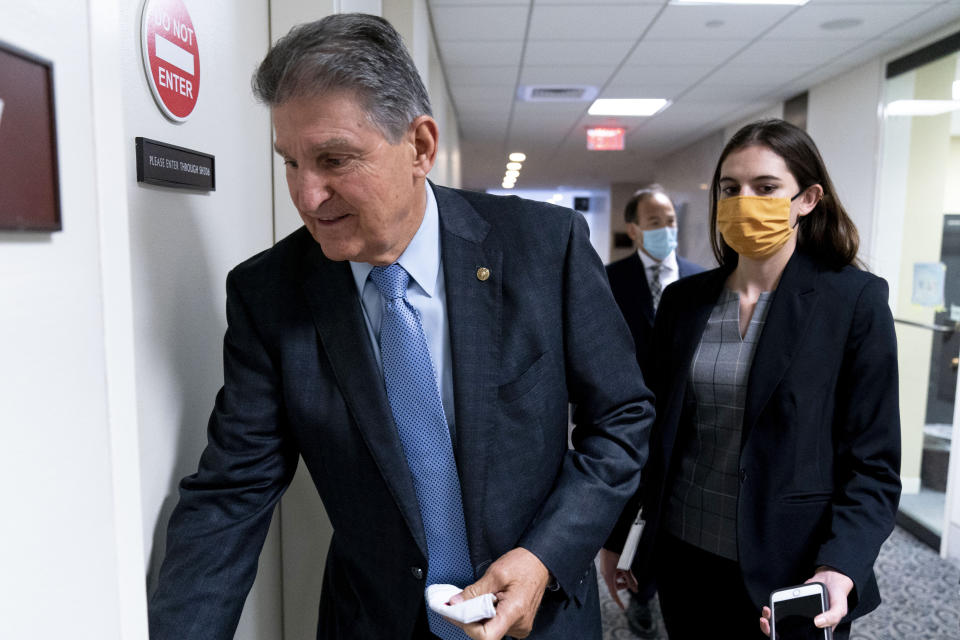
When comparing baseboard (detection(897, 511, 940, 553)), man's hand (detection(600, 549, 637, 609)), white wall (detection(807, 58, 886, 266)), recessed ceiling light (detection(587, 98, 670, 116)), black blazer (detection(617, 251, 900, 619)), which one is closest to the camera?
black blazer (detection(617, 251, 900, 619))

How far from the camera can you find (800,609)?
4.25ft

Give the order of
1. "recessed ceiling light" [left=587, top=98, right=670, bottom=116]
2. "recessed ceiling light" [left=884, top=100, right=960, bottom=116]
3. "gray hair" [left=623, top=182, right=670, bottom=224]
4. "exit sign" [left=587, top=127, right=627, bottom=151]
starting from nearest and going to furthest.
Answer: "gray hair" [left=623, top=182, right=670, bottom=224]
"recessed ceiling light" [left=884, top=100, right=960, bottom=116]
"recessed ceiling light" [left=587, top=98, right=670, bottom=116]
"exit sign" [left=587, top=127, right=627, bottom=151]

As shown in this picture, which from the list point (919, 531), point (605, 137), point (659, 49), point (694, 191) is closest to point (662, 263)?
point (659, 49)

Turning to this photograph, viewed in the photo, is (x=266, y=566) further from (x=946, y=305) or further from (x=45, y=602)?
(x=946, y=305)

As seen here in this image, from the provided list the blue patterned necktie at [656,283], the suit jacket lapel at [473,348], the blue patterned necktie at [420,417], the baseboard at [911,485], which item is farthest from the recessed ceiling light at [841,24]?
the blue patterned necktie at [420,417]

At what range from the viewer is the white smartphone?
1.28 m

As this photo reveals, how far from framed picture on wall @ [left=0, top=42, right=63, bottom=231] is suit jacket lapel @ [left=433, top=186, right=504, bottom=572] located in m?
0.59

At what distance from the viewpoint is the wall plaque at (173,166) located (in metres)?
0.97

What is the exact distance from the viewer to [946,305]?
393cm

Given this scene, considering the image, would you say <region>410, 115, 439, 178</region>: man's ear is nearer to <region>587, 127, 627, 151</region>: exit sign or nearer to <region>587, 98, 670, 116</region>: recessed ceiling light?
<region>587, 98, 670, 116</region>: recessed ceiling light

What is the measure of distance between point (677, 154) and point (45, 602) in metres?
10.6

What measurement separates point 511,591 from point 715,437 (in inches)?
30.8

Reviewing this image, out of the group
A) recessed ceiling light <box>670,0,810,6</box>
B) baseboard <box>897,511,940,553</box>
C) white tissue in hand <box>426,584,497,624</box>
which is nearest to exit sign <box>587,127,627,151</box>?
recessed ceiling light <box>670,0,810,6</box>

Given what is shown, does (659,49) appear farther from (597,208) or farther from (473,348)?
(597,208)
